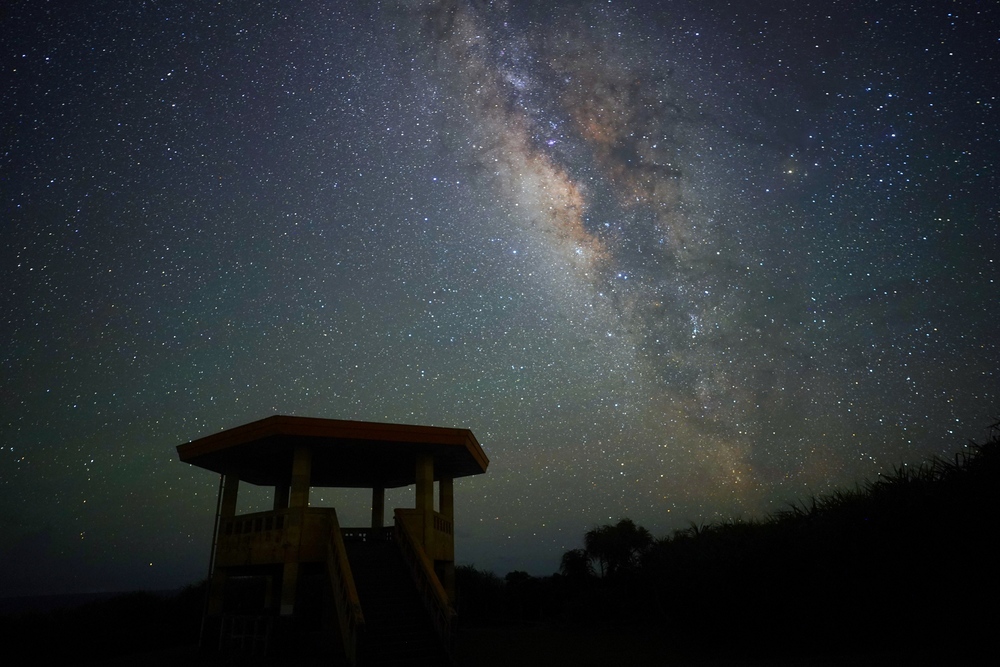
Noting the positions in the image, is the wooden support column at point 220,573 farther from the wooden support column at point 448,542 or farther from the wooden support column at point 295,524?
the wooden support column at point 448,542

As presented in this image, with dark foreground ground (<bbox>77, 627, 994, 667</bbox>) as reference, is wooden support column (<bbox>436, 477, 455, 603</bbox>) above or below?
above

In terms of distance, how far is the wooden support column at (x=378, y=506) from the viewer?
24.7m

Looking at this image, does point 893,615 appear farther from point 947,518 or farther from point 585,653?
point 585,653

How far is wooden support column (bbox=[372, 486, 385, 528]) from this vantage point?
24.7 m

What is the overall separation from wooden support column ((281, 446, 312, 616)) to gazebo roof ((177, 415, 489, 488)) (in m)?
→ 0.59

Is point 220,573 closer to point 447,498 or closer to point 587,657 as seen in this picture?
point 447,498

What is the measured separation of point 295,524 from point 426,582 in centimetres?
440

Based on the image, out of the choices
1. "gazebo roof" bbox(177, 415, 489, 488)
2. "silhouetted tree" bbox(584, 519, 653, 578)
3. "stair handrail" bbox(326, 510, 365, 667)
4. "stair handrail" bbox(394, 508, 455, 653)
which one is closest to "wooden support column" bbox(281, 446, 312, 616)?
"gazebo roof" bbox(177, 415, 489, 488)

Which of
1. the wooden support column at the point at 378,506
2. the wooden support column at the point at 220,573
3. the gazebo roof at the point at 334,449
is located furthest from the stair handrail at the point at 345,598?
the wooden support column at the point at 378,506

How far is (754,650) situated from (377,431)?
496 inches

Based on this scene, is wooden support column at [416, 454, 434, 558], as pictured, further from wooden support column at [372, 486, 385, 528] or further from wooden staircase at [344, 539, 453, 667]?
wooden support column at [372, 486, 385, 528]

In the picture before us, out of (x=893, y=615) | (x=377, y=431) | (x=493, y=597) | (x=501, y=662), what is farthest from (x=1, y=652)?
(x=893, y=615)

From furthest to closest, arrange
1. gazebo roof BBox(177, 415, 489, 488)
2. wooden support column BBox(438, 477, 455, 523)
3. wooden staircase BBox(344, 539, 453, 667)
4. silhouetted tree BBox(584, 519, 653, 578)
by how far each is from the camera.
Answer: silhouetted tree BBox(584, 519, 653, 578)
wooden support column BBox(438, 477, 455, 523)
gazebo roof BBox(177, 415, 489, 488)
wooden staircase BBox(344, 539, 453, 667)

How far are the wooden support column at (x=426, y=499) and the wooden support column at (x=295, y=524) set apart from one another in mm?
3453
